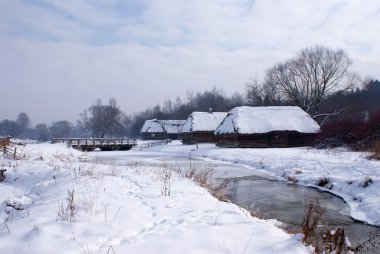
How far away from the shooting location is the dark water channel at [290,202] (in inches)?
361

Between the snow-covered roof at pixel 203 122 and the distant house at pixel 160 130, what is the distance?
2555cm

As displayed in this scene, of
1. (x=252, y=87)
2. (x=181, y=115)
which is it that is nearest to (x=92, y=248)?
(x=252, y=87)

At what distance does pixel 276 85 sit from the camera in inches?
2366

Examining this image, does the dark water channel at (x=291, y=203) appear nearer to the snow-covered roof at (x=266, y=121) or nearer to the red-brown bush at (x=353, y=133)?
the red-brown bush at (x=353, y=133)

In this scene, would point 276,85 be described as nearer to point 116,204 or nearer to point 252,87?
point 252,87

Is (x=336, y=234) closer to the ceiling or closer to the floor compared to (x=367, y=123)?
closer to the floor

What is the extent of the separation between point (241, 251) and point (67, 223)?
2843 mm

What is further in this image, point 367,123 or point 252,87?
point 252,87

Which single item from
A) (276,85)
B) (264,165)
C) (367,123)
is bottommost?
(264,165)

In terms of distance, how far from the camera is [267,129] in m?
41.2

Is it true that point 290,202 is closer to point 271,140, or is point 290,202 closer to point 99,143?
point 271,140

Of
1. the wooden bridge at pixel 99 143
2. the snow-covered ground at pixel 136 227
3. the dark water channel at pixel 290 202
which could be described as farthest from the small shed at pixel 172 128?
the snow-covered ground at pixel 136 227

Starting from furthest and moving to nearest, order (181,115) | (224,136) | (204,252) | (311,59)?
(181,115) → (311,59) → (224,136) → (204,252)

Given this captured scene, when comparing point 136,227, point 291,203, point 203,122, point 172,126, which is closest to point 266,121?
point 203,122
